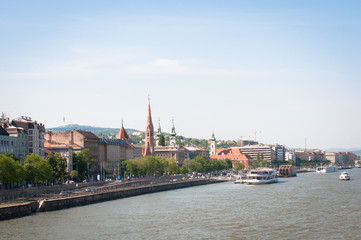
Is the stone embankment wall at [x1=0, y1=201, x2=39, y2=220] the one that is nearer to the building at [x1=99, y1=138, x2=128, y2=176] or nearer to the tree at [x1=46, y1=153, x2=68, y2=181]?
the tree at [x1=46, y1=153, x2=68, y2=181]

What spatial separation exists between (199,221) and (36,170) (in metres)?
34.4

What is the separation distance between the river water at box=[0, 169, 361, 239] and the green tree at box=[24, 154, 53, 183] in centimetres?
1163

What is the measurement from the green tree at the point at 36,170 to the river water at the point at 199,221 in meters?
11.6

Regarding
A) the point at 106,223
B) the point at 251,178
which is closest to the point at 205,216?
the point at 106,223

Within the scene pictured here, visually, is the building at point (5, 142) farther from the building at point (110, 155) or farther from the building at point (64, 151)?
the building at point (110, 155)

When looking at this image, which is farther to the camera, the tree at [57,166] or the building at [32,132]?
the building at [32,132]

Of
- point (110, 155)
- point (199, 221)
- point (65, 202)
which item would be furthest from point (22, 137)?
point (110, 155)

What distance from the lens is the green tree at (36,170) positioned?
85312 millimetres

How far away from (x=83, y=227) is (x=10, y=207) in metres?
9.15

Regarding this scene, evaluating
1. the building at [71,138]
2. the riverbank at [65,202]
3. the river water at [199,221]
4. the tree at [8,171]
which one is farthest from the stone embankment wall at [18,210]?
the building at [71,138]

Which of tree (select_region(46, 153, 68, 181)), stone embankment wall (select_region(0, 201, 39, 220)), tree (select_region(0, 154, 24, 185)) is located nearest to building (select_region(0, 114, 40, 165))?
tree (select_region(46, 153, 68, 181))

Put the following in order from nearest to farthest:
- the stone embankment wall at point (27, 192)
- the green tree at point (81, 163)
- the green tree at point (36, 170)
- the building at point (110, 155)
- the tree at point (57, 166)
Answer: the stone embankment wall at point (27, 192)
the green tree at point (36, 170)
the tree at point (57, 166)
the green tree at point (81, 163)
the building at point (110, 155)

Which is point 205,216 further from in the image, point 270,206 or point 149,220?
point 270,206

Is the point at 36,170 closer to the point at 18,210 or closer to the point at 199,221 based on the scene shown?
the point at 18,210
